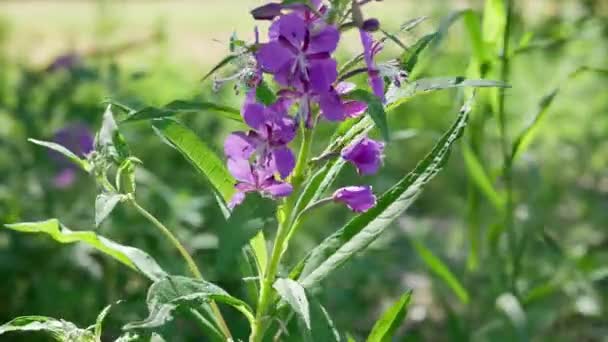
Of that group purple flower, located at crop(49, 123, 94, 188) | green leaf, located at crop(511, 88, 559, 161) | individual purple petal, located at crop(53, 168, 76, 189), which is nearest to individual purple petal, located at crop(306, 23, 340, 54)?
green leaf, located at crop(511, 88, 559, 161)

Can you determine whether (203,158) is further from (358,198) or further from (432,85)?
(432,85)

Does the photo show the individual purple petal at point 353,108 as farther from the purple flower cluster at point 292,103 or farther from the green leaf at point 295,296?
the green leaf at point 295,296

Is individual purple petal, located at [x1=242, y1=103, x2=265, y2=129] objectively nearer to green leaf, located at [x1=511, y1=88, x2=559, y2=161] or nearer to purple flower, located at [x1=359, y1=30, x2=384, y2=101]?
purple flower, located at [x1=359, y1=30, x2=384, y2=101]

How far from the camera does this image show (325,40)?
113 centimetres

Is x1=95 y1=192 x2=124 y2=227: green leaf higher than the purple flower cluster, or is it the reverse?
the purple flower cluster

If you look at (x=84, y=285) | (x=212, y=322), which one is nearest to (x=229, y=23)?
(x=84, y=285)

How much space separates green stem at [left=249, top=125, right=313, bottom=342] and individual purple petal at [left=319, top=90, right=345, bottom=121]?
0.05 meters

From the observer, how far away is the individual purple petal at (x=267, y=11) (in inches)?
44.5

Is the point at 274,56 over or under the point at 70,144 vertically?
over

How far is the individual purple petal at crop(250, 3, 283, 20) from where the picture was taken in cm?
113

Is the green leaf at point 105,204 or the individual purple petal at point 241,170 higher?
the individual purple petal at point 241,170

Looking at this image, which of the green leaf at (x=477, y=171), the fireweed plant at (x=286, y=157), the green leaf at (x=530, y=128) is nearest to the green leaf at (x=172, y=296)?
the fireweed plant at (x=286, y=157)

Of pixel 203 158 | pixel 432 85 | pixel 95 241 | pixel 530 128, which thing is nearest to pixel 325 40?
pixel 432 85

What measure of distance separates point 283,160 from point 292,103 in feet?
0.23
